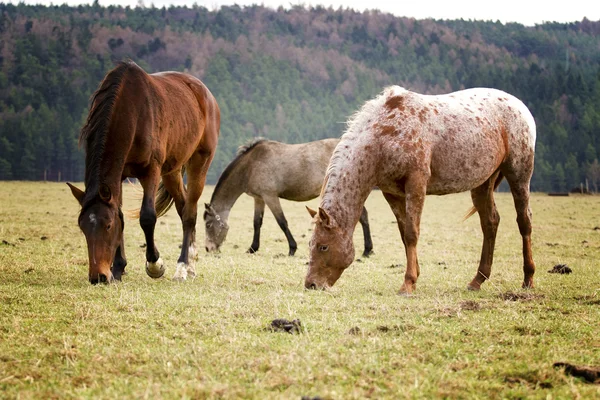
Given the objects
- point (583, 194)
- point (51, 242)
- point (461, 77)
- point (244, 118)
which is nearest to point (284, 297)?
point (51, 242)

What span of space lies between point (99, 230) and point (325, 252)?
8.04ft

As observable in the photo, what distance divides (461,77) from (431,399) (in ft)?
510

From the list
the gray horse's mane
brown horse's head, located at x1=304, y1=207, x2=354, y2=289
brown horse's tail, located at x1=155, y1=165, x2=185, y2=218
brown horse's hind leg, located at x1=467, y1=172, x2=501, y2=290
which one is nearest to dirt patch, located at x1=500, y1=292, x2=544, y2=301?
brown horse's hind leg, located at x1=467, y1=172, x2=501, y2=290

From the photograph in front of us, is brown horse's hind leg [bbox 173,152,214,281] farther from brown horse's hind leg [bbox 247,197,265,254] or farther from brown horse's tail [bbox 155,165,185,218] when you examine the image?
Answer: brown horse's hind leg [bbox 247,197,265,254]

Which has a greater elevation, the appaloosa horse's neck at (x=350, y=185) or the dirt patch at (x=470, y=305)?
the appaloosa horse's neck at (x=350, y=185)

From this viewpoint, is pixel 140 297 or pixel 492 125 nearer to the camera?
pixel 140 297

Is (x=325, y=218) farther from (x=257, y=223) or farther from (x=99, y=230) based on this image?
(x=257, y=223)

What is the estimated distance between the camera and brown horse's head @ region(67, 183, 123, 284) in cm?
684

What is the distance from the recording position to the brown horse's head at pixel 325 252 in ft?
24.0

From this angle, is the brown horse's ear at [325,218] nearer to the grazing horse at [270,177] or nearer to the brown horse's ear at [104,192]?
the brown horse's ear at [104,192]

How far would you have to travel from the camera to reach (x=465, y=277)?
935cm

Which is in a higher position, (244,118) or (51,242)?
(51,242)

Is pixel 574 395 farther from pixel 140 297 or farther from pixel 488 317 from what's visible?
pixel 140 297

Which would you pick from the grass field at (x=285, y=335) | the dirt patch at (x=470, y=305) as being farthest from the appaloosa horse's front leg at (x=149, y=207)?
the dirt patch at (x=470, y=305)
